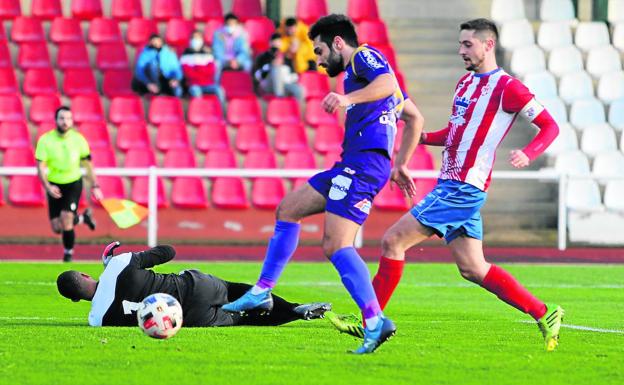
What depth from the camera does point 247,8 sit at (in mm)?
23016

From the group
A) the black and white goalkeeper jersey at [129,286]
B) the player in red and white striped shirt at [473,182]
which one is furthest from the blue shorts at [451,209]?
the black and white goalkeeper jersey at [129,286]

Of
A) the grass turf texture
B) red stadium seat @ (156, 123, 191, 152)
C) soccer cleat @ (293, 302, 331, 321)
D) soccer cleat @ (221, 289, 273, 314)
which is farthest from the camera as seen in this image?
red stadium seat @ (156, 123, 191, 152)

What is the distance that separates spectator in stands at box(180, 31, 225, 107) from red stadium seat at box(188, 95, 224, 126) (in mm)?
246

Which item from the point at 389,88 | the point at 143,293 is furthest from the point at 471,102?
the point at 143,293

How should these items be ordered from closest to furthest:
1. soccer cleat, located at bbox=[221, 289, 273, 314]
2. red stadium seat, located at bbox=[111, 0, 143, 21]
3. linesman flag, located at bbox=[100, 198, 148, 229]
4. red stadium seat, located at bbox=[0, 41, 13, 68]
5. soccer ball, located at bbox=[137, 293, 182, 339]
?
soccer ball, located at bbox=[137, 293, 182, 339], soccer cleat, located at bbox=[221, 289, 273, 314], linesman flag, located at bbox=[100, 198, 148, 229], red stadium seat, located at bbox=[0, 41, 13, 68], red stadium seat, located at bbox=[111, 0, 143, 21]

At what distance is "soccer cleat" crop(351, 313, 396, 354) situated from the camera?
23.4ft

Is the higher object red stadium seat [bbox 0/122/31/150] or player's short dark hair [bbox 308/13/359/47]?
player's short dark hair [bbox 308/13/359/47]

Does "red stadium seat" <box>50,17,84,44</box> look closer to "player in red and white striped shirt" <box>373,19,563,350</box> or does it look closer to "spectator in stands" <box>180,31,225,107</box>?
"spectator in stands" <box>180,31,225,107</box>

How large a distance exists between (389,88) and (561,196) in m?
12.2

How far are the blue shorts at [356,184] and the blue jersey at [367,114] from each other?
63 millimetres

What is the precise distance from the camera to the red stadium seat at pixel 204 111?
805 inches

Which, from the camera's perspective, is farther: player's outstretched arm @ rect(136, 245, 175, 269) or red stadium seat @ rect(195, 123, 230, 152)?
red stadium seat @ rect(195, 123, 230, 152)

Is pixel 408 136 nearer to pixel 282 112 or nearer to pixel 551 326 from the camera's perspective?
pixel 551 326

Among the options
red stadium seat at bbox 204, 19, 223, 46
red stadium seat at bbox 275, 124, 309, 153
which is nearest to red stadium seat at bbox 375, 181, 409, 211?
red stadium seat at bbox 275, 124, 309, 153
